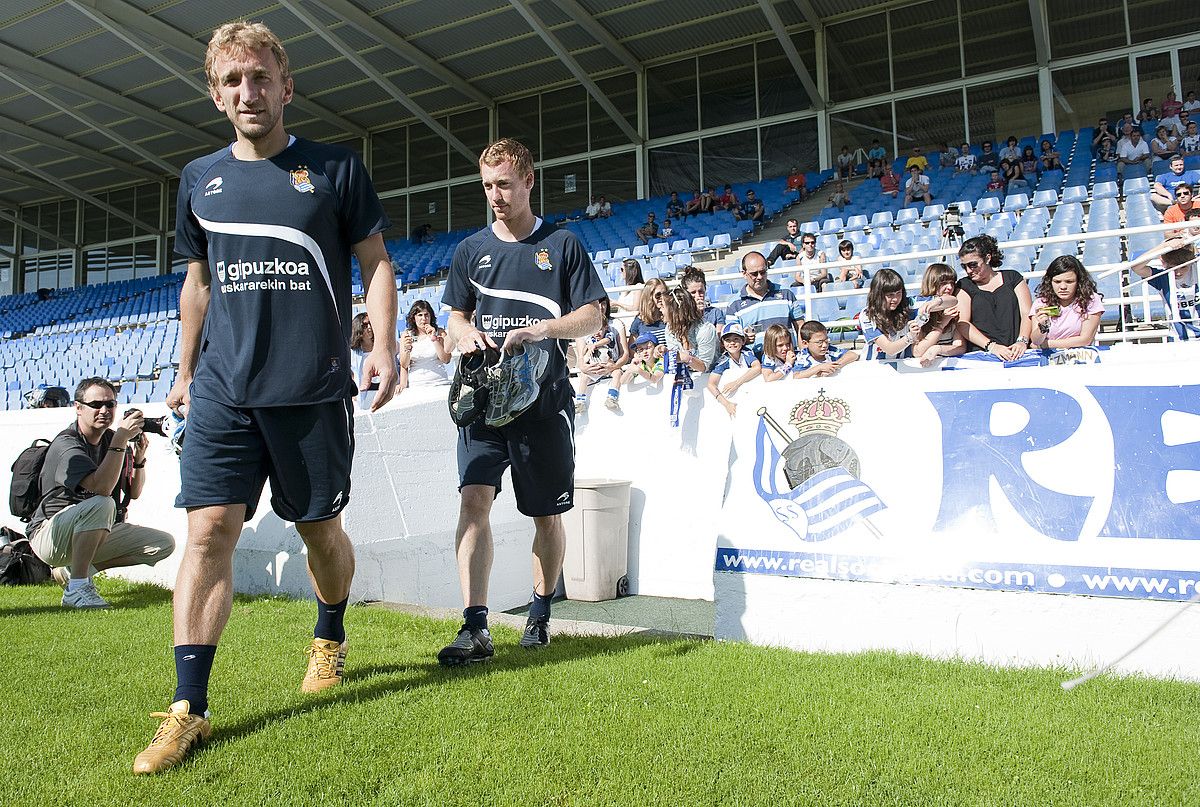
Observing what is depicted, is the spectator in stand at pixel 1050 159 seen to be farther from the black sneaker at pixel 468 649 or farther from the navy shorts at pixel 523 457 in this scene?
the black sneaker at pixel 468 649

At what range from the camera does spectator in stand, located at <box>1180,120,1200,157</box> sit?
1466cm

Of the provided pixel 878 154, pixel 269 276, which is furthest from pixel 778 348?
pixel 878 154

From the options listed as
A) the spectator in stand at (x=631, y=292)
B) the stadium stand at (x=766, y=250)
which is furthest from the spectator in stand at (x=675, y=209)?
the spectator in stand at (x=631, y=292)

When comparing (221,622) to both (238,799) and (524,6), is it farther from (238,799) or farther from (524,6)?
(524,6)

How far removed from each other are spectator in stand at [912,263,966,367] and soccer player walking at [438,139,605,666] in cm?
321

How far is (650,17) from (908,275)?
11.1m

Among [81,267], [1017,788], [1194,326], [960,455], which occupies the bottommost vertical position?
[1017,788]

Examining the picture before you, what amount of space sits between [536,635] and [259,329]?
67.5 inches

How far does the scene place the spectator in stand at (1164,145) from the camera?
1480 cm

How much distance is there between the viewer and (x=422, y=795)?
78.9 inches

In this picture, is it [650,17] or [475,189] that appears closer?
[650,17]

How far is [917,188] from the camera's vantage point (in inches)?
624

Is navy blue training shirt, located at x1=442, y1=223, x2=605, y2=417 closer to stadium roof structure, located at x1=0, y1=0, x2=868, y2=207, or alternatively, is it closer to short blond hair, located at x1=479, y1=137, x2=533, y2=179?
short blond hair, located at x1=479, y1=137, x2=533, y2=179

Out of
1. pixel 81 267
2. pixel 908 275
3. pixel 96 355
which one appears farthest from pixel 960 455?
pixel 81 267
